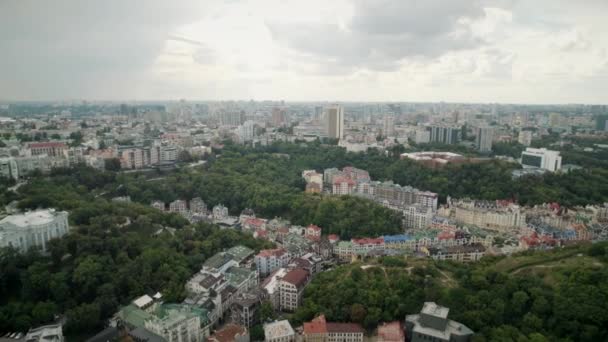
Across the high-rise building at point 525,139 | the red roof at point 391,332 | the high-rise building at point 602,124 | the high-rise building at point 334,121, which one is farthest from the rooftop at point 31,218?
the high-rise building at point 602,124

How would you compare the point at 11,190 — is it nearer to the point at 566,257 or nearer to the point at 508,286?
the point at 508,286

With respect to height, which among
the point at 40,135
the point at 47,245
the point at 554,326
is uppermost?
the point at 40,135

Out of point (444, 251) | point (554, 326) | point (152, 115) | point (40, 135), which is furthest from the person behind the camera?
point (152, 115)

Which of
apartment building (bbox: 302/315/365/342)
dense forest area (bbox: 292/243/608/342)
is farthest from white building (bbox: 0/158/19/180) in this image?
apartment building (bbox: 302/315/365/342)

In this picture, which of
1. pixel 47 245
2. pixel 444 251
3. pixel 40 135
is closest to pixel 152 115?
pixel 40 135

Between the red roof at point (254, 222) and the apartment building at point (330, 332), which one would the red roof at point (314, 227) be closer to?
the red roof at point (254, 222)

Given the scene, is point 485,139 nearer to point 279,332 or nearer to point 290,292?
point 290,292

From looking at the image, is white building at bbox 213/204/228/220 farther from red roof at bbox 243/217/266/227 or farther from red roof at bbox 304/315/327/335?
red roof at bbox 304/315/327/335
